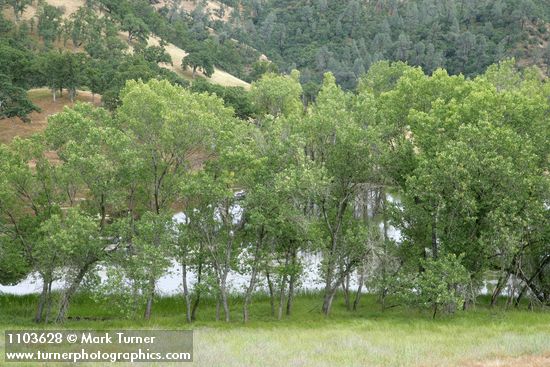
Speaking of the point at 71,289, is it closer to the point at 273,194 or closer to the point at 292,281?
the point at 292,281

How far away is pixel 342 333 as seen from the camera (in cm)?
2705

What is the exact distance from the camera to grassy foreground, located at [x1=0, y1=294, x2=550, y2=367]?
65.5ft

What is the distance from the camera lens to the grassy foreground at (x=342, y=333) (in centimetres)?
1995

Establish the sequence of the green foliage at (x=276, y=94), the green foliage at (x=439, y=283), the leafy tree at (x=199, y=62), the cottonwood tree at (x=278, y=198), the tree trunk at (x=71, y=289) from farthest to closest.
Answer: the leafy tree at (x=199, y=62)
the green foliage at (x=276, y=94)
the tree trunk at (x=71, y=289)
the cottonwood tree at (x=278, y=198)
the green foliage at (x=439, y=283)

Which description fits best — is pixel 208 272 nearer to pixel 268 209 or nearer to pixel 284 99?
pixel 268 209

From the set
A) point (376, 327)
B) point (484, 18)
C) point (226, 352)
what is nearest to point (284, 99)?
point (376, 327)

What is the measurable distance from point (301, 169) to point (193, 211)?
23.8 ft

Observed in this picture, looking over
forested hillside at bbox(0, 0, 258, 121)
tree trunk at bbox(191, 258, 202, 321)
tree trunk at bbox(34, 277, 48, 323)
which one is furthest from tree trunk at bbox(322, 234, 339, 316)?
forested hillside at bbox(0, 0, 258, 121)

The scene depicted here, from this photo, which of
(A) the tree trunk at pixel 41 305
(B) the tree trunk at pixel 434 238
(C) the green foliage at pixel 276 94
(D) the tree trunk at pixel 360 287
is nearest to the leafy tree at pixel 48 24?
(C) the green foliage at pixel 276 94

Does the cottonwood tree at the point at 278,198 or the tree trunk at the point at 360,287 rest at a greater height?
the cottonwood tree at the point at 278,198

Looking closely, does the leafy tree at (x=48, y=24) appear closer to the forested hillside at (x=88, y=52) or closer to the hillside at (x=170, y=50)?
the forested hillside at (x=88, y=52)

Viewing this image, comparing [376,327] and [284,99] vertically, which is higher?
[284,99]

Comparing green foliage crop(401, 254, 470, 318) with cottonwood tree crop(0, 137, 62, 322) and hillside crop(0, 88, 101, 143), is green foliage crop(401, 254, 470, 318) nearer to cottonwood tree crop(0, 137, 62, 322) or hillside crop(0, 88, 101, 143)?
cottonwood tree crop(0, 137, 62, 322)

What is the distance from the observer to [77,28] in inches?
5212
